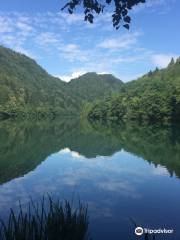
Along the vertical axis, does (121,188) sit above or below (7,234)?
below

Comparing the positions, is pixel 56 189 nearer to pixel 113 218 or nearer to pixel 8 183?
pixel 8 183

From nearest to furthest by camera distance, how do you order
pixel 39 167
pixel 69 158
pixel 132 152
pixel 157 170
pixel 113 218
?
pixel 113 218 → pixel 157 170 → pixel 39 167 → pixel 69 158 → pixel 132 152

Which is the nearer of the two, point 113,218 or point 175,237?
point 175,237

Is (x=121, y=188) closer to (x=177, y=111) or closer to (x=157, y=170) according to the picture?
(x=157, y=170)

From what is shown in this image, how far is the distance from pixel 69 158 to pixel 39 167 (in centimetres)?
937

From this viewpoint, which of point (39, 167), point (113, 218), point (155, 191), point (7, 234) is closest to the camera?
point (7, 234)

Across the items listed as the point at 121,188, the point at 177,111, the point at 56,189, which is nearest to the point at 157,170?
the point at 121,188

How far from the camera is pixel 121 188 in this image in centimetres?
3148

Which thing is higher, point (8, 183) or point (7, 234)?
point (7, 234)

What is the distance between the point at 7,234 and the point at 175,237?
9.07m

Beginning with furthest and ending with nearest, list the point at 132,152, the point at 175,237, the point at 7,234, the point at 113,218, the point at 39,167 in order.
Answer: the point at 132,152 → the point at 39,167 → the point at 113,218 → the point at 175,237 → the point at 7,234

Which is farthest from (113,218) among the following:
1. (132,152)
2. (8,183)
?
(132,152)

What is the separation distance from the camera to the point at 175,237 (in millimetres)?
18281

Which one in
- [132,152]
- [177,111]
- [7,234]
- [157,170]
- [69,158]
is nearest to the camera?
[7,234]
